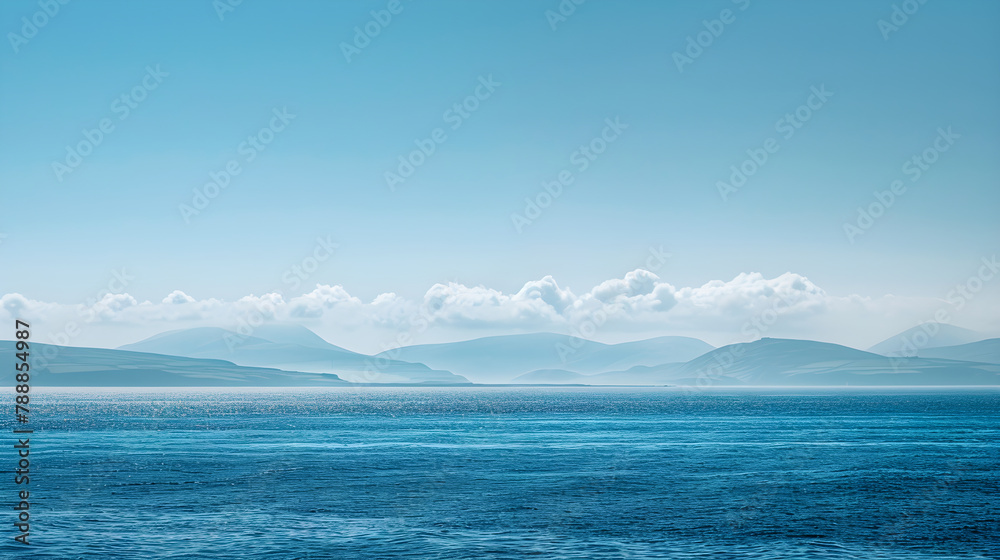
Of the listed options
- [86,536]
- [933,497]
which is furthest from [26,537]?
[933,497]

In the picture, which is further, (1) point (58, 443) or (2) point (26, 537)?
(1) point (58, 443)

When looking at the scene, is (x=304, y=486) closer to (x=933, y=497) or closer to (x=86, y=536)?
(x=86, y=536)

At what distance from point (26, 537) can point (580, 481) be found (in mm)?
37535

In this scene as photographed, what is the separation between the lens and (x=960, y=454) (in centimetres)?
8050

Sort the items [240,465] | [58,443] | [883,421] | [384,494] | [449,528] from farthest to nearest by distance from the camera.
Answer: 1. [883,421]
2. [58,443]
3. [240,465]
4. [384,494]
5. [449,528]

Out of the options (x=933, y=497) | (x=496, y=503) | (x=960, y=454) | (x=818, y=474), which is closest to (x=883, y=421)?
(x=960, y=454)

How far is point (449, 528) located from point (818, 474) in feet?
119

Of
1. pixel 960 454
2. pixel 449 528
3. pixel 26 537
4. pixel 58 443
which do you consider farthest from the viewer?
pixel 58 443

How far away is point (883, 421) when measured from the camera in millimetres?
138125

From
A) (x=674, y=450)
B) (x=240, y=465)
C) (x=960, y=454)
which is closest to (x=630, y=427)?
(x=674, y=450)

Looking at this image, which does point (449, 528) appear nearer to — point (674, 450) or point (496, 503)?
point (496, 503)

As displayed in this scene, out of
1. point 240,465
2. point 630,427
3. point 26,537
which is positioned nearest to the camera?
point 26,537

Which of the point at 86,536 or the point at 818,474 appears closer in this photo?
the point at 86,536

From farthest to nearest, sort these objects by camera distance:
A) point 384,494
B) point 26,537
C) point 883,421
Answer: point 883,421 < point 384,494 < point 26,537
